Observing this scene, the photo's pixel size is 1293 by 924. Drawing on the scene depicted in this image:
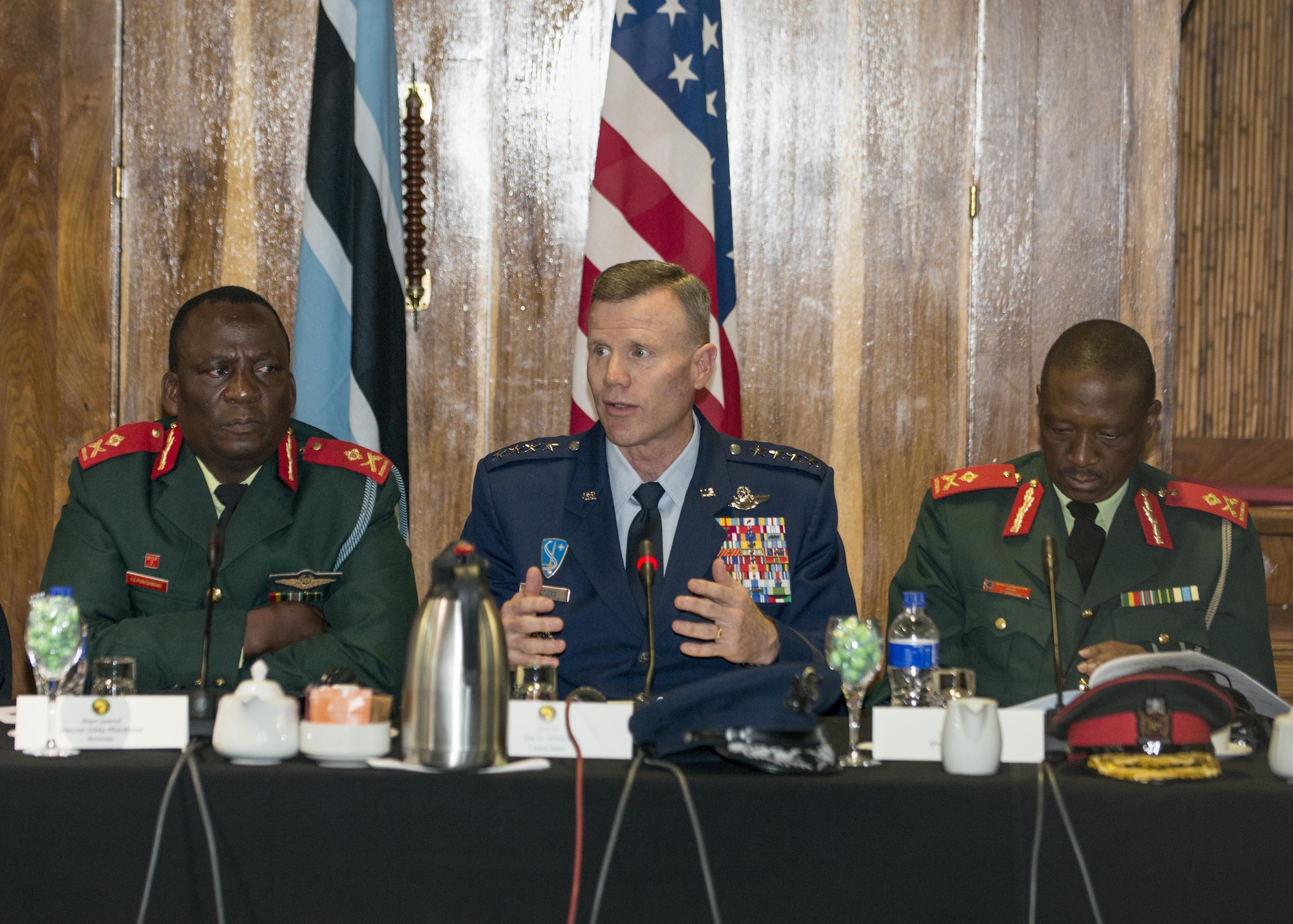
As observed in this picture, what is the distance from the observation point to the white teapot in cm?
165

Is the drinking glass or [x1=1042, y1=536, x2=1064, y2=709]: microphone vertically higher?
[x1=1042, y1=536, x2=1064, y2=709]: microphone

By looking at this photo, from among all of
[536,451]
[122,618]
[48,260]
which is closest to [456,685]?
[536,451]

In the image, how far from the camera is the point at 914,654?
193 cm

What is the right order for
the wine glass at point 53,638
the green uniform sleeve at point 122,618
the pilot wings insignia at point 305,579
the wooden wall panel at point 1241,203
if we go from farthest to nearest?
the wooden wall panel at point 1241,203 < the pilot wings insignia at point 305,579 < the green uniform sleeve at point 122,618 < the wine glass at point 53,638

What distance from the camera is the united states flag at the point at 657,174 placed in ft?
10.8

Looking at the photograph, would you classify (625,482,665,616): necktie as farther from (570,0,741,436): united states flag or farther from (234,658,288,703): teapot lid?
(234,658,288,703): teapot lid

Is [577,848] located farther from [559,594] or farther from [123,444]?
[123,444]

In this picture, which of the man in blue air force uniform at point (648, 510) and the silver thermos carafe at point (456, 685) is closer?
the silver thermos carafe at point (456, 685)

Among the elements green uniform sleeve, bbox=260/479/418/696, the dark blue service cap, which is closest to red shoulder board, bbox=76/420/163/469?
green uniform sleeve, bbox=260/479/418/696

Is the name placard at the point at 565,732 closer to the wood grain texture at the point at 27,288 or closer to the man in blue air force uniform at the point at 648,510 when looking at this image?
the man in blue air force uniform at the point at 648,510

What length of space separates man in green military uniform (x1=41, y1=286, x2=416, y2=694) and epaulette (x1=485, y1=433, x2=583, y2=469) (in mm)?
246

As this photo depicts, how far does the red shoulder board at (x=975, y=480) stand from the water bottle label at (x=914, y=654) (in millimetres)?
921

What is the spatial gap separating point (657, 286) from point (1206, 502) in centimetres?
124

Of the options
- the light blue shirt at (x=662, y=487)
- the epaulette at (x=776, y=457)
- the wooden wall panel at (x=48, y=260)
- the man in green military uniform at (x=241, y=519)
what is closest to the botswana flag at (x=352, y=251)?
the man in green military uniform at (x=241, y=519)
